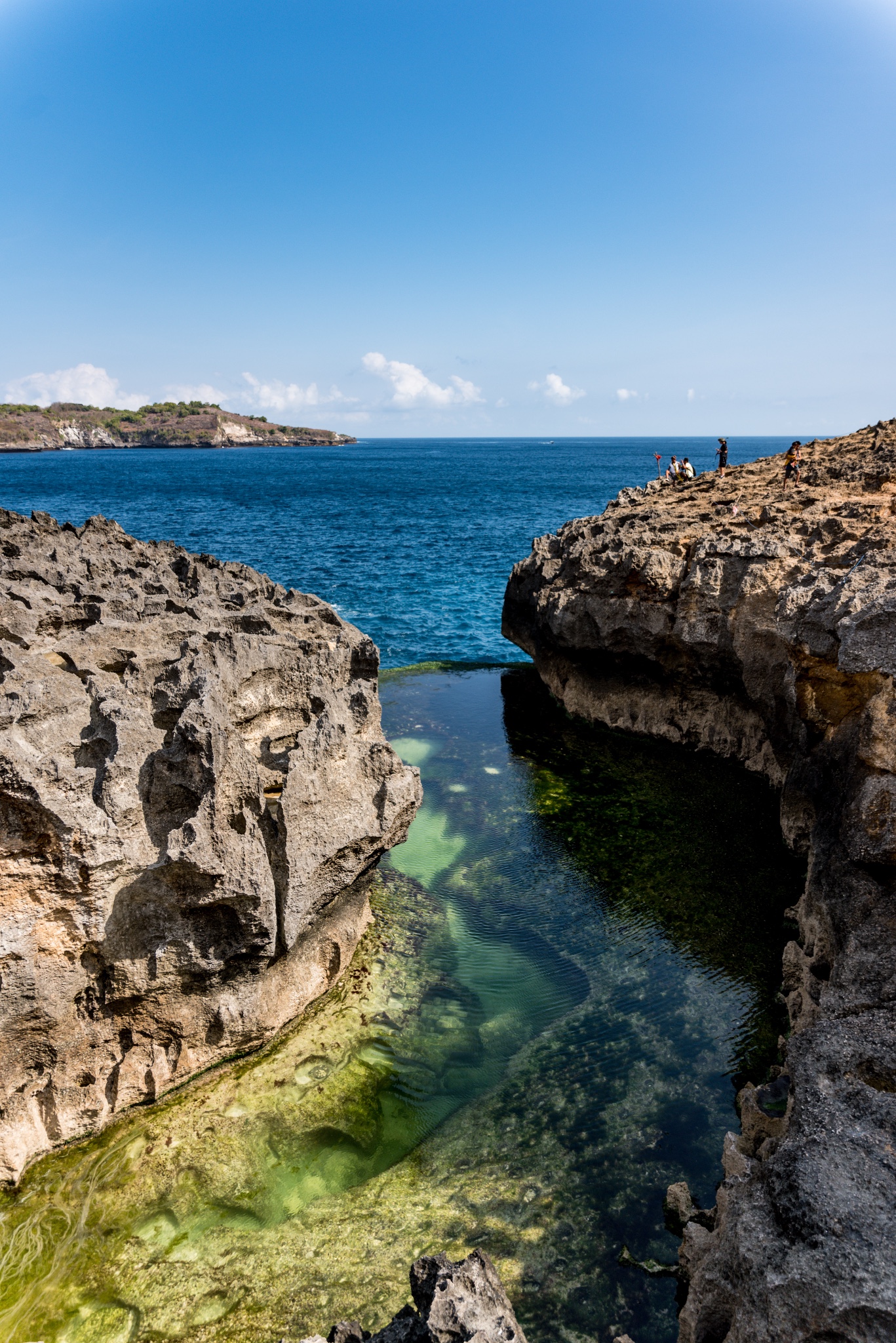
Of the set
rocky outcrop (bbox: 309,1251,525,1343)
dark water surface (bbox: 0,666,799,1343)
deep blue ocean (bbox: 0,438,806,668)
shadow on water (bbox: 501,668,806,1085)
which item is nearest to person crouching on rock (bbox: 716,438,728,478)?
deep blue ocean (bbox: 0,438,806,668)

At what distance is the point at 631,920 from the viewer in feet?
38.1

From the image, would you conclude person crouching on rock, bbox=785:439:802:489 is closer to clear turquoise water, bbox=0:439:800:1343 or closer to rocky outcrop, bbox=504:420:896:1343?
rocky outcrop, bbox=504:420:896:1343

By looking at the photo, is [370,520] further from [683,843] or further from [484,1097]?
[484,1097]

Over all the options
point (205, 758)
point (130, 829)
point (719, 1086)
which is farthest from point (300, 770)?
point (719, 1086)

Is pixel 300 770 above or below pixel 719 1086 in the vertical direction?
above

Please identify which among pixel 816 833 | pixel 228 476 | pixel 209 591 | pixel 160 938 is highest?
pixel 228 476

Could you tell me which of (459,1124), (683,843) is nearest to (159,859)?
(459,1124)

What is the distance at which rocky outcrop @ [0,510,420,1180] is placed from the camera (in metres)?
7.28

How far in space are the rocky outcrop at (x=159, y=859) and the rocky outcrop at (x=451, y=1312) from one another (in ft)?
13.2

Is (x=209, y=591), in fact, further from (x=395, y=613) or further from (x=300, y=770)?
(x=395, y=613)

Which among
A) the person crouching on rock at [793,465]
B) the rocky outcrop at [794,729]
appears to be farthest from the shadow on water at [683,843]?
the person crouching on rock at [793,465]

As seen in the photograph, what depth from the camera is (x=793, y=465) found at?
21062 mm

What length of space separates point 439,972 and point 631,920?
3093 mm

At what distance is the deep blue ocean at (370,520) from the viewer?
32125 mm
